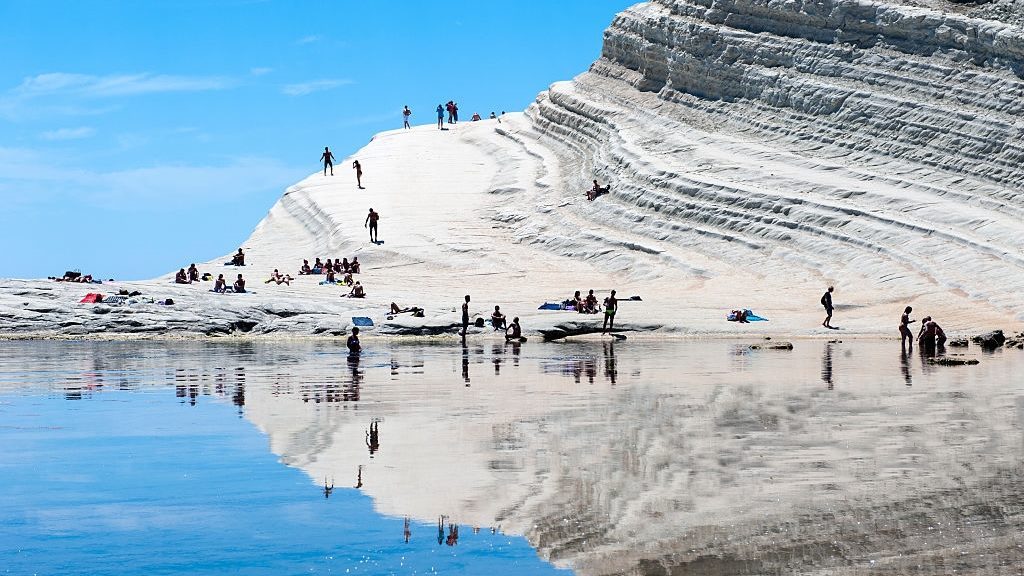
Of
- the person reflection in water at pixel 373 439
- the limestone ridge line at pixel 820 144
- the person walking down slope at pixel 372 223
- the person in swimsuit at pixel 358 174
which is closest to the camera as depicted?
the person reflection in water at pixel 373 439

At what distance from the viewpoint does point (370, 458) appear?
498 inches

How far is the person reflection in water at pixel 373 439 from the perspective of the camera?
43.4 feet

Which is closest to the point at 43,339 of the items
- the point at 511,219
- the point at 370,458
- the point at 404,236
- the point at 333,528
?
the point at 404,236

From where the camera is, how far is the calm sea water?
8.71 meters

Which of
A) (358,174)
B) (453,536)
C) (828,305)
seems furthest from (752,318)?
(358,174)

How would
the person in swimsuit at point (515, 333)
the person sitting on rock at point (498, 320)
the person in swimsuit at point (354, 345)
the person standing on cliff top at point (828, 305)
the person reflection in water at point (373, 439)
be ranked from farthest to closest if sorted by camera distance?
the person sitting on rock at point (498, 320), the person standing on cliff top at point (828, 305), the person in swimsuit at point (515, 333), the person in swimsuit at point (354, 345), the person reflection in water at point (373, 439)

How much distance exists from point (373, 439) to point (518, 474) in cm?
282

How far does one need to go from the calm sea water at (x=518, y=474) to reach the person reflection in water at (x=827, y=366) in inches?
4.6

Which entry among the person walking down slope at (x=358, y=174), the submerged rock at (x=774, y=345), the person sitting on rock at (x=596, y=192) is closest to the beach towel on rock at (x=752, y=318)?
the submerged rock at (x=774, y=345)

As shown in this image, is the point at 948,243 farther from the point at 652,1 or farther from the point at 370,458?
the point at 370,458

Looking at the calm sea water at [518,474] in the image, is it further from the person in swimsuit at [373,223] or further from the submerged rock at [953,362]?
the person in swimsuit at [373,223]

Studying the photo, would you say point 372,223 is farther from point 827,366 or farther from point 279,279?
point 827,366

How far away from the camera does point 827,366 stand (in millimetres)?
22984

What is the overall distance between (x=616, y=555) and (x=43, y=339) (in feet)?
91.0
